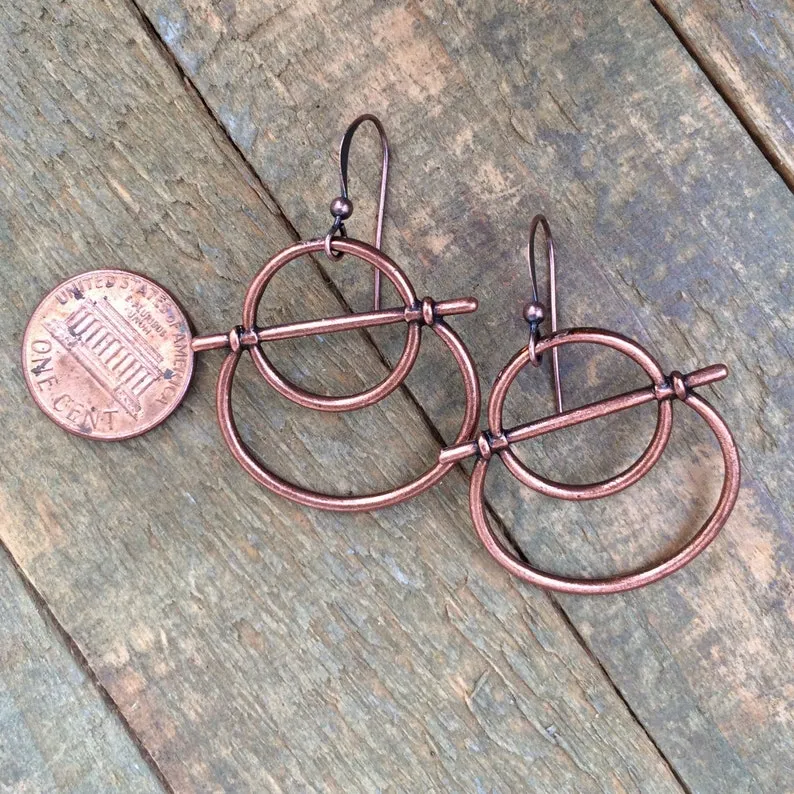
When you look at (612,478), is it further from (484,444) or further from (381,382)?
(381,382)

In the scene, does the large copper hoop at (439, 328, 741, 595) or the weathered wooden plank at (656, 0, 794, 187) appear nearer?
the large copper hoop at (439, 328, 741, 595)

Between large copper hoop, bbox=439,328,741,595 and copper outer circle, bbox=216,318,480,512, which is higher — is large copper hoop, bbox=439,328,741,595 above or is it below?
below

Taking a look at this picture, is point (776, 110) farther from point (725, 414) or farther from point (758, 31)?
point (725, 414)

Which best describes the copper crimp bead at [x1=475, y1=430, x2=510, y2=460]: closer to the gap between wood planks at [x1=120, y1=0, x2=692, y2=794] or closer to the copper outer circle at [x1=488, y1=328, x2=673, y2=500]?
the copper outer circle at [x1=488, y1=328, x2=673, y2=500]

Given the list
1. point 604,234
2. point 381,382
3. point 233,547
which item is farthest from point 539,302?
point 233,547

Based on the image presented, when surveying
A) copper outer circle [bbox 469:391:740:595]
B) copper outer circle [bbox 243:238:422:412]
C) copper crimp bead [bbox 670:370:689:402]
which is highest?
copper outer circle [bbox 243:238:422:412]

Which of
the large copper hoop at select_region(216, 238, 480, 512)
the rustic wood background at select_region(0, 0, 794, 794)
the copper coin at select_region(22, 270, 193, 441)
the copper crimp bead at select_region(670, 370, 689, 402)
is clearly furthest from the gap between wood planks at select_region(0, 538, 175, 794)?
the copper crimp bead at select_region(670, 370, 689, 402)
